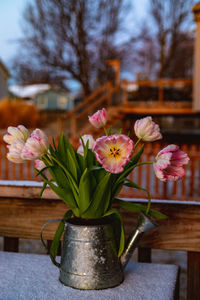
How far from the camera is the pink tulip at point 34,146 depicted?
1.10 metres

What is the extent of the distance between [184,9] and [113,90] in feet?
38.6

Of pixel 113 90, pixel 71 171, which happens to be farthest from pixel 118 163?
pixel 113 90

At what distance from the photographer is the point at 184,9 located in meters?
22.3

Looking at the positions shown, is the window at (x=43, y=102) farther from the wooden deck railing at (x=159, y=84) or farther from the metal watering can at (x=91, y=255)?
the metal watering can at (x=91, y=255)

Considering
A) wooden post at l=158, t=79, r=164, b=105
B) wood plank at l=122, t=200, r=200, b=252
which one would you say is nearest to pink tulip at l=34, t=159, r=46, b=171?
wood plank at l=122, t=200, r=200, b=252

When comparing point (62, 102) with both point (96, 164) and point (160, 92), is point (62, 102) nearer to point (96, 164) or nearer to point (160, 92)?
point (160, 92)

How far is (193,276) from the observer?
1501 millimetres

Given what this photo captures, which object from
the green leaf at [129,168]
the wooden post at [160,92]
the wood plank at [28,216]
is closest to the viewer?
the green leaf at [129,168]

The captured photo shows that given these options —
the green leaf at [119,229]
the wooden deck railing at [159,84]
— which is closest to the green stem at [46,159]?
the green leaf at [119,229]

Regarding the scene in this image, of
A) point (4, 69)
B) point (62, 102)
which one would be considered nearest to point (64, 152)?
point (4, 69)

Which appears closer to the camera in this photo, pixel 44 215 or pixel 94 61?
pixel 44 215

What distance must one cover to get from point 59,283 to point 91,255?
17cm

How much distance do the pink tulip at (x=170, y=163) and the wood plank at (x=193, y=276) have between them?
530mm

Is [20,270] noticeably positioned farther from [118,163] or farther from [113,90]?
[113,90]
